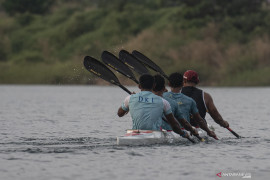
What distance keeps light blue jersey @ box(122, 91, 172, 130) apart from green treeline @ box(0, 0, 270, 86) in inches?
1496

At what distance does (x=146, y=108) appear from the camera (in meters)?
14.6

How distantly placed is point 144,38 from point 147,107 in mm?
46376

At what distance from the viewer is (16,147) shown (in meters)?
15.3

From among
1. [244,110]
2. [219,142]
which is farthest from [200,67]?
[219,142]

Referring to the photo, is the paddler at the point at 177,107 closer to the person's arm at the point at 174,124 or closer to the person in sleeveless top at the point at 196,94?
the person's arm at the point at 174,124

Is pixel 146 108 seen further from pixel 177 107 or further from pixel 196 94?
pixel 196 94

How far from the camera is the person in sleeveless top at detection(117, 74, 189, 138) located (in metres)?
14.5

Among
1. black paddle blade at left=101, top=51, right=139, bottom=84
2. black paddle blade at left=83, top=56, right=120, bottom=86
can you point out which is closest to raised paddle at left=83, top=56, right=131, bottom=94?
→ black paddle blade at left=83, top=56, right=120, bottom=86

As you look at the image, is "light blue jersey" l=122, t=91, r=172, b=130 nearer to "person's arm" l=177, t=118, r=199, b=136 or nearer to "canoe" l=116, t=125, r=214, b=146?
"canoe" l=116, t=125, r=214, b=146

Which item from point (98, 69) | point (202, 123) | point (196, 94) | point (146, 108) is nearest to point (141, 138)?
point (146, 108)

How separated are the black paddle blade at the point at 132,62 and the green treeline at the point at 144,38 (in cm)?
3407

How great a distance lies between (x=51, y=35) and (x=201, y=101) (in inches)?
2450

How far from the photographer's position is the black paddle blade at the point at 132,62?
Answer: 18781mm

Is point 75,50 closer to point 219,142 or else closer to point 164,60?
point 164,60
